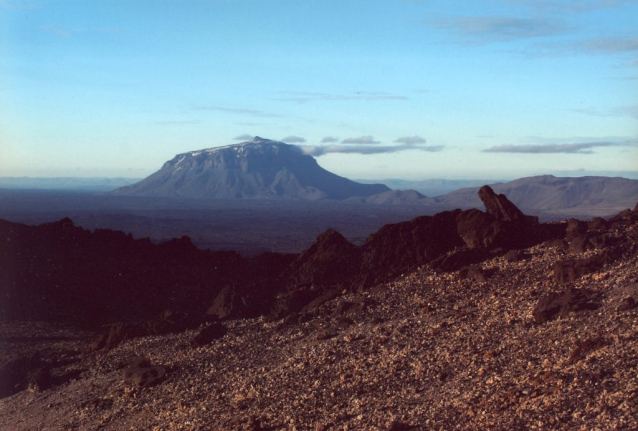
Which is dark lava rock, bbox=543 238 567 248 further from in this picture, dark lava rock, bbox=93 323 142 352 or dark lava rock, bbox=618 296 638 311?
dark lava rock, bbox=93 323 142 352

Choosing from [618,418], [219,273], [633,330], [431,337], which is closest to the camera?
[618,418]

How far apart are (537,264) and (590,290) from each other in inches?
85.1

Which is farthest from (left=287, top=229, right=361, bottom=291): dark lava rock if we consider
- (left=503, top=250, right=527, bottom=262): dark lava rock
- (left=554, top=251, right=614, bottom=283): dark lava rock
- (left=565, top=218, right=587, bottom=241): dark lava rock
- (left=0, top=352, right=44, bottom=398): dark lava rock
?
(left=0, top=352, right=44, bottom=398): dark lava rock

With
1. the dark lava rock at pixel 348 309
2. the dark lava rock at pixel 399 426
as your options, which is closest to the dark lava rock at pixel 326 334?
the dark lava rock at pixel 348 309

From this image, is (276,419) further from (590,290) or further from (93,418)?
(590,290)

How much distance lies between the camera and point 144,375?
13555mm

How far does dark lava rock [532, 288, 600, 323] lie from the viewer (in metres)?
11.9

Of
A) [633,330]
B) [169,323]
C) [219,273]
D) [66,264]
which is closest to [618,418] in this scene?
[633,330]

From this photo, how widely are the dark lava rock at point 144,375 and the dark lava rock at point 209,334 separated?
1.40 meters

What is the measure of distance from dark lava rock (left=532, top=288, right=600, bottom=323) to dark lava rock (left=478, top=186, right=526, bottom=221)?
549cm

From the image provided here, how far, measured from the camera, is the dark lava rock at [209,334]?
50.2 feet

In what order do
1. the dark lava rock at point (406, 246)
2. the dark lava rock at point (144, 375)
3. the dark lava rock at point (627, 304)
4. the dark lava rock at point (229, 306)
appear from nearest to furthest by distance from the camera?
the dark lava rock at point (627, 304), the dark lava rock at point (144, 375), the dark lava rock at point (406, 246), the dark lava rock at point (229, 306)

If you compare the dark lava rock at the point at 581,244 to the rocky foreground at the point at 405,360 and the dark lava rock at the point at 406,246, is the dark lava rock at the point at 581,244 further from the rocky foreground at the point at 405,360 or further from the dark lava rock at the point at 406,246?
the dark lava rock at the point at 406,246

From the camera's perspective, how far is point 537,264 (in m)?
14.8
